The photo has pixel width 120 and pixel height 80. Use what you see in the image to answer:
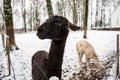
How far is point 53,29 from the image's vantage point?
4914 millimetres

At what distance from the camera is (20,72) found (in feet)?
35.1

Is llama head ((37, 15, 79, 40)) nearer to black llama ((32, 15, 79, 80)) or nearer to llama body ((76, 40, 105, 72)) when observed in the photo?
black llama ((32, 15, 79, 80))

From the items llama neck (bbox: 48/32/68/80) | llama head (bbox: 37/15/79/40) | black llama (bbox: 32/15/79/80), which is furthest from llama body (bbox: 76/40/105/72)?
llama head (bbox: 37/15/79/40)

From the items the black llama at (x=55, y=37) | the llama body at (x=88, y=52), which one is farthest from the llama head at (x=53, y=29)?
the llama body at (x=88, y=52)

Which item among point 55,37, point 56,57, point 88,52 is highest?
point 55,37

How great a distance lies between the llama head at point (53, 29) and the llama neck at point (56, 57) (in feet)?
0.71

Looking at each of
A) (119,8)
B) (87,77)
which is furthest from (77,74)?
(119,8)

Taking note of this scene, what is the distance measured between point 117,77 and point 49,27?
18.9 feet

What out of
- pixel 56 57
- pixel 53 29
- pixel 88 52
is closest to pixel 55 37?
pixel 53 29

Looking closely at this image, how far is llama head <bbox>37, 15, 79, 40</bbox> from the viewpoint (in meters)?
4.89

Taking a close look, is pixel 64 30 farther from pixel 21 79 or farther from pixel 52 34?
pixel 21 79

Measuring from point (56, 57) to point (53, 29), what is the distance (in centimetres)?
62

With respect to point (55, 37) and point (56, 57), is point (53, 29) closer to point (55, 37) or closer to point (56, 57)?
point (55, 37)

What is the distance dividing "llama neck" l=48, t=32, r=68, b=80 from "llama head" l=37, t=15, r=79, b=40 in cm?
22
